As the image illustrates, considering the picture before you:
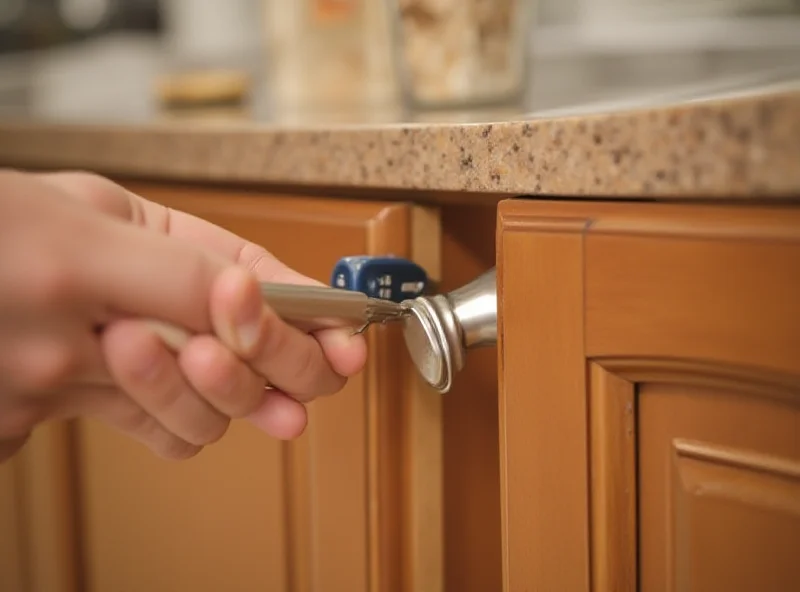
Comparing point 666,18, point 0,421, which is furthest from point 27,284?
point 666,18

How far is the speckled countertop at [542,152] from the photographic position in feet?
0.98

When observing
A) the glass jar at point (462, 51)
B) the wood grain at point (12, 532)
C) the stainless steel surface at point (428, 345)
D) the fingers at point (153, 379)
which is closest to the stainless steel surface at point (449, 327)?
the stainless steel surface at point (428, 345)

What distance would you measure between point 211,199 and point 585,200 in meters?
0.28

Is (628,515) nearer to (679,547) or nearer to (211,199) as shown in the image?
(679,547)

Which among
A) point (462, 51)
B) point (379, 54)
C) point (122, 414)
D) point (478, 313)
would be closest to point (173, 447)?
point (122, 414)

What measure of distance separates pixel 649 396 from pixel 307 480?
8.5 inches

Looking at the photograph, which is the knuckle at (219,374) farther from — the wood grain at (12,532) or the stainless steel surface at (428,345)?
the wood grain at (12,532)

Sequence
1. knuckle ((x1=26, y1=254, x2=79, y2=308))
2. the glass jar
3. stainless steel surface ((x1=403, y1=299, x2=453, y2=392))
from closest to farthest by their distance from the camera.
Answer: knuckle ((x1=26, y1=254, x2=79, y2=308))
stainless steel surface ((x1=403, y1=299, x2=453, y2=392))
the glass jar

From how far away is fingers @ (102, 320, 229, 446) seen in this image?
30 centimetres

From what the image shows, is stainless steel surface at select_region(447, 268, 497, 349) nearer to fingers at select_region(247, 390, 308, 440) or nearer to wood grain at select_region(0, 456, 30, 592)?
fingers at select_region(247, 390, 308, 440)

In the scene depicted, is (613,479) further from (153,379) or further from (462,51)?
(462,51)

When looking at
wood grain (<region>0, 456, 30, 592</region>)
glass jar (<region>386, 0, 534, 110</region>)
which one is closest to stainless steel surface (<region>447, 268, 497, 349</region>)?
glass jar (<region>386, 0, 534, 110</region>)

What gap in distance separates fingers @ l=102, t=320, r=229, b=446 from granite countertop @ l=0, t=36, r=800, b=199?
0.15 metres

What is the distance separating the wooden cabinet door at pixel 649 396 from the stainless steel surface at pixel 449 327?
0.08 ft
